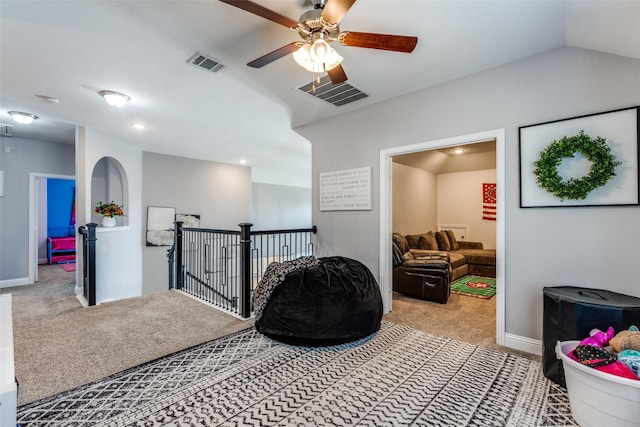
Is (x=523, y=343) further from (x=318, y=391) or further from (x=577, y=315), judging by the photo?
(x=318, y=391)

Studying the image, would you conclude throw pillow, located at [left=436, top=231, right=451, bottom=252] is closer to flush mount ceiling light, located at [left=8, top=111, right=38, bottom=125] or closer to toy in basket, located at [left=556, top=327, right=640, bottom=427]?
toy in basket, located at [left=556, top=327, right=640, bottom=427]

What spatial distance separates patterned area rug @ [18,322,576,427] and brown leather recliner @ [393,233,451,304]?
4.74 feet

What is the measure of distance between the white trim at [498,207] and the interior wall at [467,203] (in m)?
4.48

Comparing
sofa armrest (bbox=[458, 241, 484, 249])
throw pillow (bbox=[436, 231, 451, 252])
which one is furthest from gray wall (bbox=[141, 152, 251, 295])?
sofa armrest (bbox=[458, 241, 484, 249])

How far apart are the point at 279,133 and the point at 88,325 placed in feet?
12.3

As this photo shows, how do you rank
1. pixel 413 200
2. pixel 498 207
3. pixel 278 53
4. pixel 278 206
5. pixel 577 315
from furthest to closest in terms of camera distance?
pixel 278 206
pixel 413 200
pixel 498 207
pixel 278 53
pixel 577 315

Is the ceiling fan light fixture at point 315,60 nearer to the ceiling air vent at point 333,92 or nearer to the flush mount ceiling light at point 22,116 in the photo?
the ceiling air vent at point 333,92

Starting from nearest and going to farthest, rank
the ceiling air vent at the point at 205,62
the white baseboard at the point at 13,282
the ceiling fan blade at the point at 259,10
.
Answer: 1. the ceiling fan blade at the point at 259,10
2. the ceiling air vent at the point at 205,62
3. the white baseboard at the point at 13,282

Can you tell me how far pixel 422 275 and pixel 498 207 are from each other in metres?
1.77

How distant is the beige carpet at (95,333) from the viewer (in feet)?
7.08

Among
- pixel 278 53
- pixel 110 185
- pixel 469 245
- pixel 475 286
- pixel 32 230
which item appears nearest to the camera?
pixel 278 53

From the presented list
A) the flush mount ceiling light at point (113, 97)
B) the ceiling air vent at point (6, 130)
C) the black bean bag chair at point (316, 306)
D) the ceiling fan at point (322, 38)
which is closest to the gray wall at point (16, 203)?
the ceiling air vent at point (6, 130)

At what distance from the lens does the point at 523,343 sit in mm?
2559

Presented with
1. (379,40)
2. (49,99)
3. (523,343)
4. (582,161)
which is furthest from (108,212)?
(582,161)
